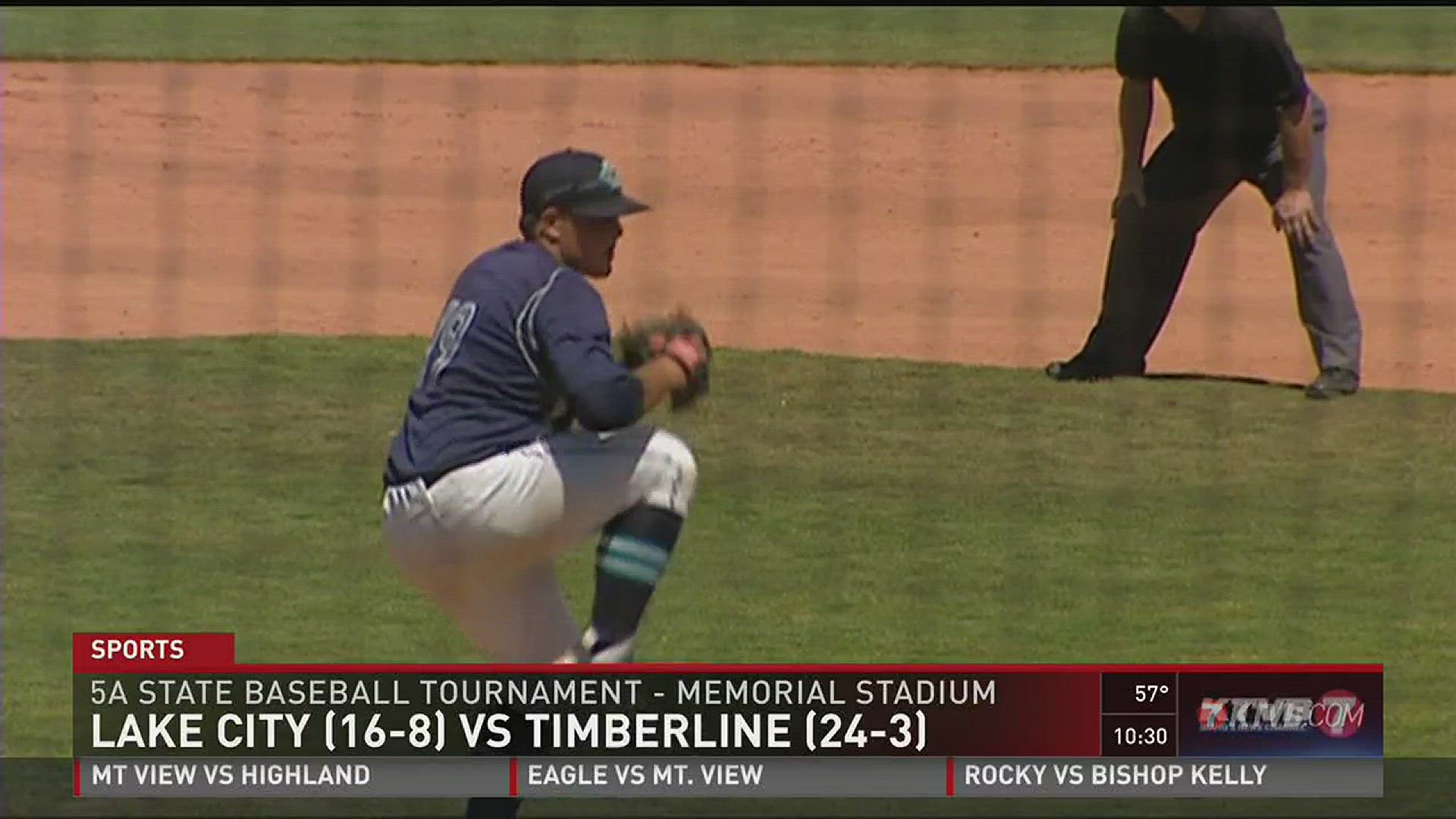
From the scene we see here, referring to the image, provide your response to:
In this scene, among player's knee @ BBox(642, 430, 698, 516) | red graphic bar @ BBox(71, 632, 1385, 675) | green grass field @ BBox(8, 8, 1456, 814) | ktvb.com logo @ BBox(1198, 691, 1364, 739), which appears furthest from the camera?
green grass field @ BBox(8, 8, 1456, 814)

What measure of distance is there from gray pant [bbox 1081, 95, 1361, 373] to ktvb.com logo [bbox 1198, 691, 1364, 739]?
13.0 feet

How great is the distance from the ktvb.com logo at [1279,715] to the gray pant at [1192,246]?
3975 millimetres

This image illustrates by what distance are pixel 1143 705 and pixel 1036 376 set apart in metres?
4.57

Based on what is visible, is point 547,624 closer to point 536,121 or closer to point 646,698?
point 646,698

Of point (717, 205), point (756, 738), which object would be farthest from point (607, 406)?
point (717, 205)

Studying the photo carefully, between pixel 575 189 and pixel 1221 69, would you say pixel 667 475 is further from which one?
pixel 1221 69

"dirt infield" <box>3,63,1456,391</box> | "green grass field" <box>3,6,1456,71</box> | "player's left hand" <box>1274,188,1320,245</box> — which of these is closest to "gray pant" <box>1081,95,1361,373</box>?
"player's left hand" <box>1274,188,1320,245</box>

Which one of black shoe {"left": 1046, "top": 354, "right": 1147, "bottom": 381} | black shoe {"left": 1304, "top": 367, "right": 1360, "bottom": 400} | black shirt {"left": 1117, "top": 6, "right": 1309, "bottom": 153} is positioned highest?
black shirt {"left": 1117, "top": 6, "right": 1309, "bottom": 153}

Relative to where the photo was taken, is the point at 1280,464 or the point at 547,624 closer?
the point at 547,624

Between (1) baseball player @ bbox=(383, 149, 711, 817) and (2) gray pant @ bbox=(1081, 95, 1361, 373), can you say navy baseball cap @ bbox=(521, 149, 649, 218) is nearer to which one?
(1) baseball player @ bbox=(383, 149, 711, 817)

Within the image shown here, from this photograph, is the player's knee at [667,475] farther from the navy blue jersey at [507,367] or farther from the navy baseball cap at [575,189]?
the navy baseball cap at [575,189]

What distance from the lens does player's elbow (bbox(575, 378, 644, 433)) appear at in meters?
6.34

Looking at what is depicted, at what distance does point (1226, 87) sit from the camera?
1052cm

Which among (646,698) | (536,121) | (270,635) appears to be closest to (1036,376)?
(270,635)
